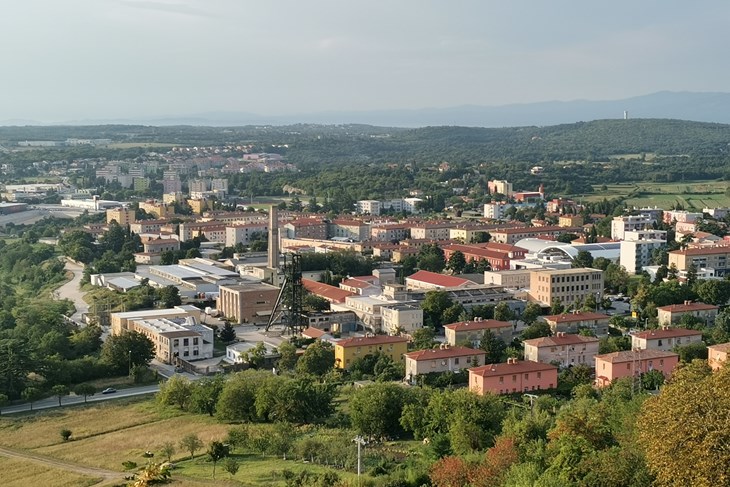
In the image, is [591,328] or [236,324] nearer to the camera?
[591,328]

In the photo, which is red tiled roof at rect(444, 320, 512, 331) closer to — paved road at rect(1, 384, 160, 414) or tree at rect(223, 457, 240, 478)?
paved road at rect(1, 384, 160, 414)

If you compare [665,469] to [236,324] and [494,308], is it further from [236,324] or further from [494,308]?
[236,324]

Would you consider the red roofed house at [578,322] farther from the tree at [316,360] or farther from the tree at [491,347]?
the tree at [316,360]

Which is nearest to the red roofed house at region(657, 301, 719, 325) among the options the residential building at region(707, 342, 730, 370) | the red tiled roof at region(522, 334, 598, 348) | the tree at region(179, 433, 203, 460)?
the red tiled roof at region(522, 334, 598, 348)

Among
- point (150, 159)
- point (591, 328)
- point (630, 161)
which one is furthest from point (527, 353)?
point (150, 159)

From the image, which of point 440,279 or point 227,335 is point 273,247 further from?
point 227,335

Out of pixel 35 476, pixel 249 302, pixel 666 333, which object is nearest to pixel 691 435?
pixel 35 476
